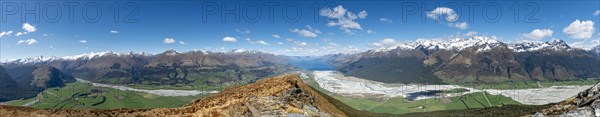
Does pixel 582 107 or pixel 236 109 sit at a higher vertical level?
pixel 582 107

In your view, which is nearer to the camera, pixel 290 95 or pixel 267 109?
pixel 267 109

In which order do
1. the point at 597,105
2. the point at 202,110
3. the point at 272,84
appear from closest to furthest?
the point at 597,105 → the point at 202,110 → the point at 272,84

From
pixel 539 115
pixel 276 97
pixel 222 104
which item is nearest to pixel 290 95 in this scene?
pixel 276 97

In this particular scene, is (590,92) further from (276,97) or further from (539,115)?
(276,97)

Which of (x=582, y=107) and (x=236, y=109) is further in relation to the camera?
(x=236, y=109)

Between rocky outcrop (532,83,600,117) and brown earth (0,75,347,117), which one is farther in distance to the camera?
brown earth (0,75,347,117)

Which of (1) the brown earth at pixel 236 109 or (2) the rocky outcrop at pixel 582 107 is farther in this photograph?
(1) the brown earth at pixel 236 109

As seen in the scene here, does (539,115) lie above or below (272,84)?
below

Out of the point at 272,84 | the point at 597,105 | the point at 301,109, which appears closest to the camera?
the point at 597,105
